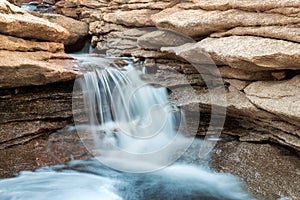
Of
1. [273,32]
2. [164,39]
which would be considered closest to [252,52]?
[273,32]

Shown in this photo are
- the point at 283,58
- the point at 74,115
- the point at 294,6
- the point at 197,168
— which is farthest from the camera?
the point at 74,115

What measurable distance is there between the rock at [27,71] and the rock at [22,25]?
0.40 meters

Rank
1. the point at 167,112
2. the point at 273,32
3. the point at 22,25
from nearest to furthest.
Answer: the point at 273,32 → the point at 22,25 → the point at 167,112

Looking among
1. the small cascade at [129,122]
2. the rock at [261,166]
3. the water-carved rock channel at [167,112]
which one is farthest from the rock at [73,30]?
the rock at [261,166]

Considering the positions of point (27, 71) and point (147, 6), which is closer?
point (27, 71)

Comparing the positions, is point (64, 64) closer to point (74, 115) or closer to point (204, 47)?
point (74, 115)

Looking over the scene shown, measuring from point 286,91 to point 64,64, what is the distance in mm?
4333

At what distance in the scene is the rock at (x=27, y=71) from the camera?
4.14 metres

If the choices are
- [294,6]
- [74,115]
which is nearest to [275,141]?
[294,6]

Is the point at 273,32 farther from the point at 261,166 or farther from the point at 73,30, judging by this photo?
the point at 73,30

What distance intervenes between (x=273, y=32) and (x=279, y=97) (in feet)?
3.37

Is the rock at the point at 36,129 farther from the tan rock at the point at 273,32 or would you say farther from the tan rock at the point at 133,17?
the tan rock at the point at 133,17

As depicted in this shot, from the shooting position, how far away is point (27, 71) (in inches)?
169

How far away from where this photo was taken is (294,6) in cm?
370
